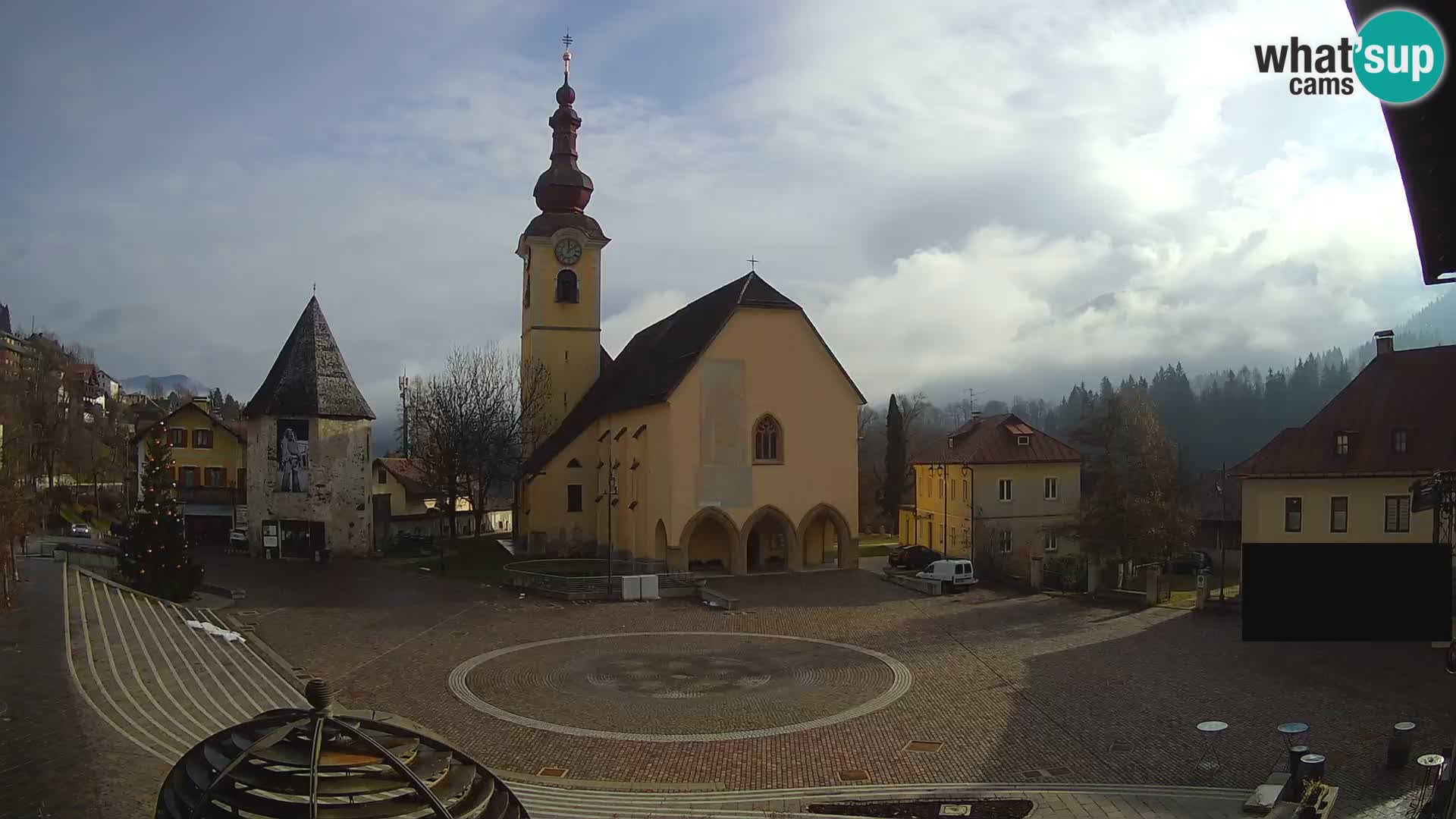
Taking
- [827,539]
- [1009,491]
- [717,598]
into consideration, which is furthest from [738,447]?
[1009,491]

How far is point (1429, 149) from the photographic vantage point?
5219mm

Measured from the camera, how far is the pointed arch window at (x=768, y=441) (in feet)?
121

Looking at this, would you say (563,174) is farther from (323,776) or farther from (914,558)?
(323,776)

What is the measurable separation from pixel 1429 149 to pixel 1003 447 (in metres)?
42.3

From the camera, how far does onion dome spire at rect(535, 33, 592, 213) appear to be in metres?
49.2

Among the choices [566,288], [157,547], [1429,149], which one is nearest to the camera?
[1429,149]

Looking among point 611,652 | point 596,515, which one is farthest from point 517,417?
point 611,652

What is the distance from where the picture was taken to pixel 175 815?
545 centimetres

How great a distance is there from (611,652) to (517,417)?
30417 mm

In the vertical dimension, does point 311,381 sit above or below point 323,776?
above

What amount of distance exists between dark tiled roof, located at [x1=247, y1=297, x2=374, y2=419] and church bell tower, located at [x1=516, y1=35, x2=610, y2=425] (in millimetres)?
9193

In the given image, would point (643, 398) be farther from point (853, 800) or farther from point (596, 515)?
point (853, 800)

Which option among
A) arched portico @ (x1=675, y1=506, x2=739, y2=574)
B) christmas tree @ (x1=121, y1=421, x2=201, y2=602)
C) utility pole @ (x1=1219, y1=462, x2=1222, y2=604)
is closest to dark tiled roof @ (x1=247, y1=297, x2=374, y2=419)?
christmas tree @ (x1=121, y1=421, x2=201, y2=602)

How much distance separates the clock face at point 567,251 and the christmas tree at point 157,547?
2357cm
